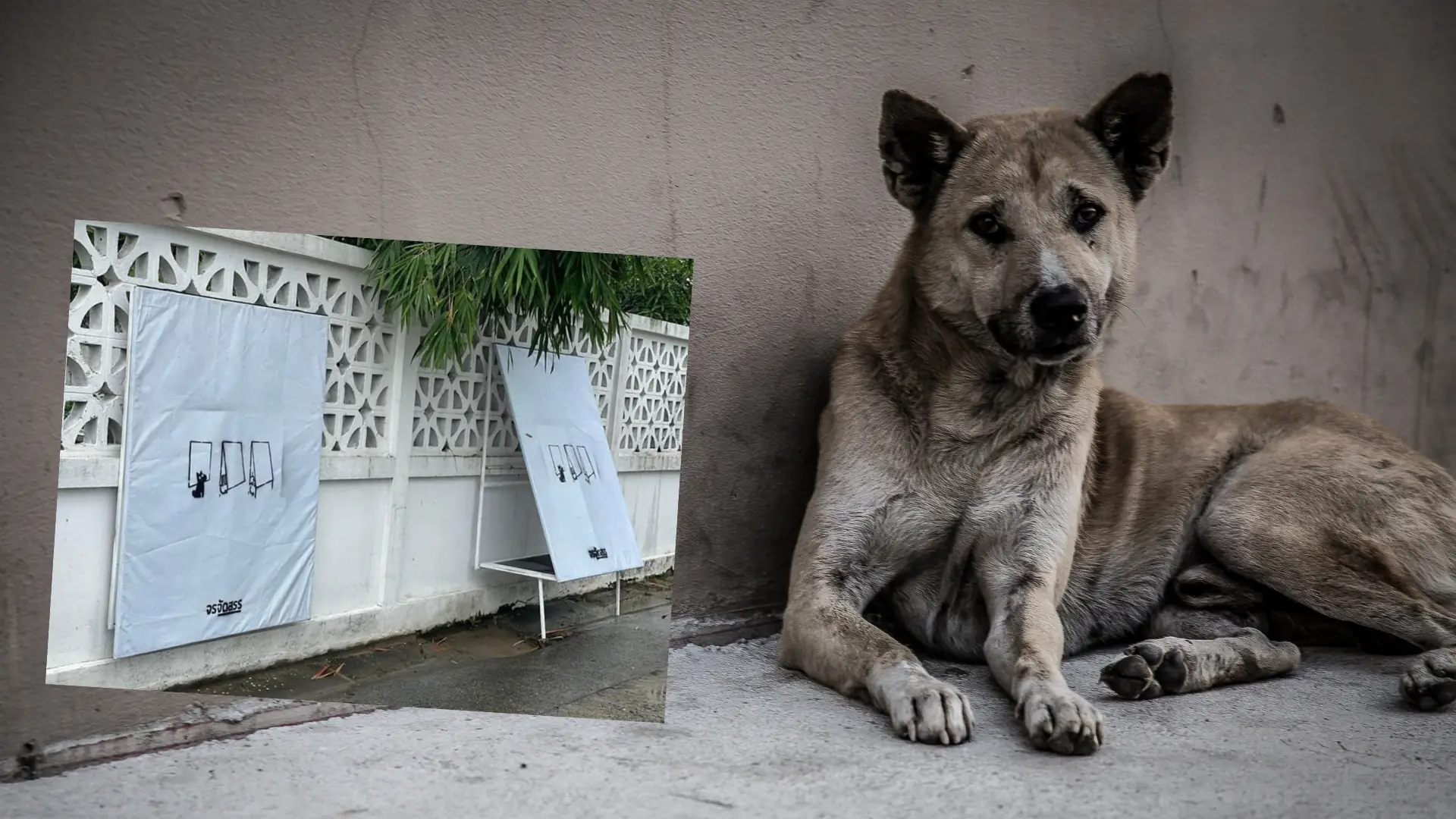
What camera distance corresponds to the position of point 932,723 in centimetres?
183

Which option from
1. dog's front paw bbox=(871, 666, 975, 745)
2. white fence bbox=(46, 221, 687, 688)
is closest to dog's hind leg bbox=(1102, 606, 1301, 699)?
dog's front paw bbox=(871, 666, 975, 745)

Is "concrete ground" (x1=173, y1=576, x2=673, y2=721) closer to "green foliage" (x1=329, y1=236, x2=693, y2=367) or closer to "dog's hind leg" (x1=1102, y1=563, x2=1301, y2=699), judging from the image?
"green foliage" (x1=329, y1=236, x2=693, y2=367)

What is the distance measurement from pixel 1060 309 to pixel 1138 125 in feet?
2.11

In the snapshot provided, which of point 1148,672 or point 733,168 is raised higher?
point 733,168

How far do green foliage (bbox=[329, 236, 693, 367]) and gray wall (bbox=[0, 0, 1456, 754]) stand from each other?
11.0 inches

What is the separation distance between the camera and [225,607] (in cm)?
189

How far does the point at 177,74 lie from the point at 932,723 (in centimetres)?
208

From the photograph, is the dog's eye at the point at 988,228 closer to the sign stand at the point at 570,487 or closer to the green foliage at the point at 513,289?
the green foliage at the point at 513,289

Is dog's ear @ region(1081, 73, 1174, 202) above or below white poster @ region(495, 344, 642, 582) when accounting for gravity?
above

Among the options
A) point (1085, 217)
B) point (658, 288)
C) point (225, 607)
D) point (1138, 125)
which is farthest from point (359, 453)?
point (1138, 125)

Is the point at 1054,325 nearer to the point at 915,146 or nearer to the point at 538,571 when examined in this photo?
the point at 915,146

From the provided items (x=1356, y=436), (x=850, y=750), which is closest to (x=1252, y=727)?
(x=850, y=750)

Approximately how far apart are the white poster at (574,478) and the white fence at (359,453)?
3cm

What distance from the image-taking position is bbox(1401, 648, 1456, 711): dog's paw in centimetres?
213
